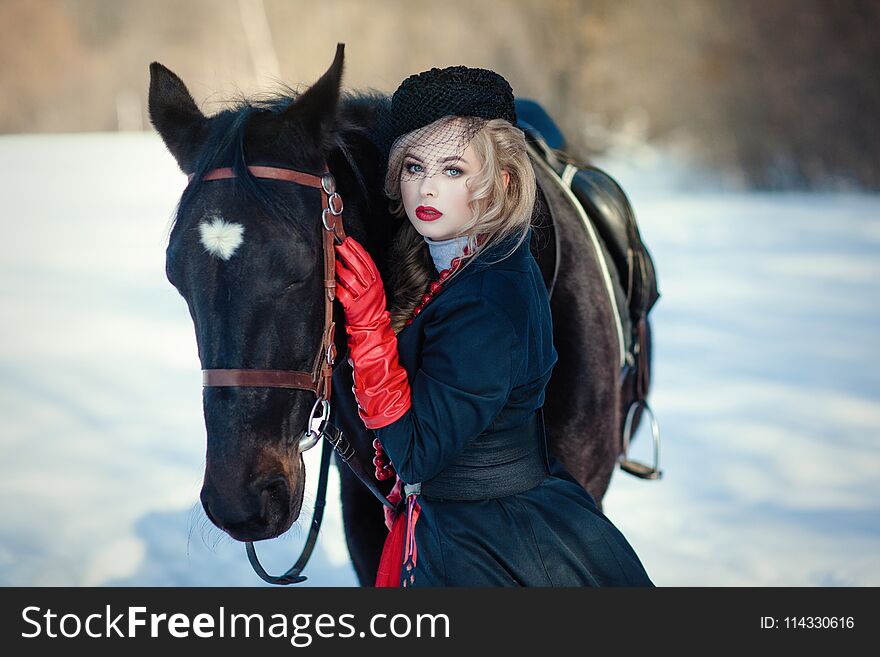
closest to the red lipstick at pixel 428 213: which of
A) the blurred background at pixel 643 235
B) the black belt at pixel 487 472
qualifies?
the black belt at pixel 487 472

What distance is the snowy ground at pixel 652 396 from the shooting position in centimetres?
317

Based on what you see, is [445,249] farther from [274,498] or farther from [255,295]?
[274,498]

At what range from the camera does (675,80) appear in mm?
8812

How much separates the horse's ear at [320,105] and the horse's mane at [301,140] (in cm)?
2

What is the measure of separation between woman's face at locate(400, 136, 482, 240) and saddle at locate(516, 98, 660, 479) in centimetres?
73

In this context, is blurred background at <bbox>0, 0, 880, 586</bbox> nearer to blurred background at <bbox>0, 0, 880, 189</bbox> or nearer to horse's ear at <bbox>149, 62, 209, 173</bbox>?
blurred background at <bbox>0, 0, 880, 189</bbox>

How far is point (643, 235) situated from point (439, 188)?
716cm

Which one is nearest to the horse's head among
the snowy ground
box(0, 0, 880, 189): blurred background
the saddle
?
the snowy ground

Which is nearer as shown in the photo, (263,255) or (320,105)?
(263,255)

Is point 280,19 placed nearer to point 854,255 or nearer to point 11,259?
point 11,259

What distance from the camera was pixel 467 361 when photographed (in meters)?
1.21

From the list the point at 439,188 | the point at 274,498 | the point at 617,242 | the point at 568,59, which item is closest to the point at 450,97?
the point at 439,188

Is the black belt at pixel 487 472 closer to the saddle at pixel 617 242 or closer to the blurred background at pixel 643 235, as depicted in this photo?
the saddle at pixel 617 242

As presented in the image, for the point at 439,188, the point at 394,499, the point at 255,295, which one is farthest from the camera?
the point at 394,499
